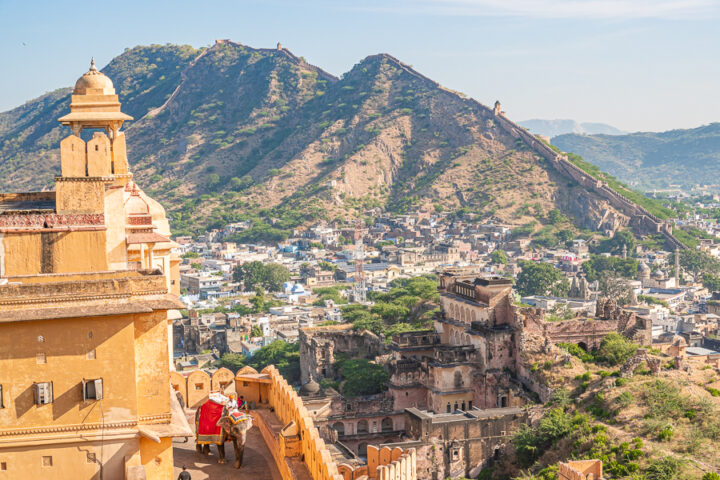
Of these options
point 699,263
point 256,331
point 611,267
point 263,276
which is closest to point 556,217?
point 699,263

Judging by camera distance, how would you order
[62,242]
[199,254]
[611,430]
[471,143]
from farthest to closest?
[471,143], [199,254], [611,430], [62,242]

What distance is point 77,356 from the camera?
1211 centimetres

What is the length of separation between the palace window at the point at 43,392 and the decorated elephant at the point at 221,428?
3.77 meters

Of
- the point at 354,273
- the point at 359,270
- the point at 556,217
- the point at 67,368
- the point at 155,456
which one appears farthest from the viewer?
the point at 556,217

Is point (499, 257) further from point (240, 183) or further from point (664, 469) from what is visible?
point (664, 469)

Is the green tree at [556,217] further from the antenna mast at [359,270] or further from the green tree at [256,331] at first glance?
the green tree at [256,331]

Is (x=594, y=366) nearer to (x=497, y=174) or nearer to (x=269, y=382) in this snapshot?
(x=269, y=382)

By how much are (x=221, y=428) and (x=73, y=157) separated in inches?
204

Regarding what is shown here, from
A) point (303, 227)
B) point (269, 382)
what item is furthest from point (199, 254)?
point (269, 382)

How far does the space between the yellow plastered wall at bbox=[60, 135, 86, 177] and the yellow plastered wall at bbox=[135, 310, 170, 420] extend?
3289 mm

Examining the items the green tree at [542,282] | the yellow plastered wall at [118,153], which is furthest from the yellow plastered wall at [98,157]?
the green tree at [542,282]

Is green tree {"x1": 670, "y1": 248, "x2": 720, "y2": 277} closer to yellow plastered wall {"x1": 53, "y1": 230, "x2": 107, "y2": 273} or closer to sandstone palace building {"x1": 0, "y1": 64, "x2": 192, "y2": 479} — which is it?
yellow plastered wall {"x1": 53, "y1": 230, "x2": 107, "y2": 273}

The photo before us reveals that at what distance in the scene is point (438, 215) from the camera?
139500 mm

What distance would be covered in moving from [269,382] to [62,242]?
21.2 feet
